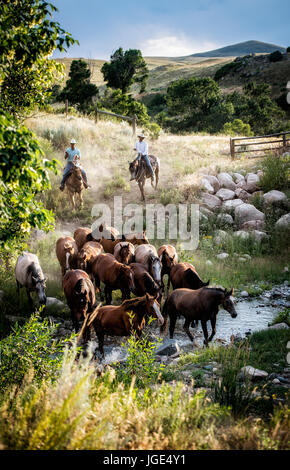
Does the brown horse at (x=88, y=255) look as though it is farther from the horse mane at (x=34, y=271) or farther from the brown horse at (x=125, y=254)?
the horse mane at (x=34, y=271)

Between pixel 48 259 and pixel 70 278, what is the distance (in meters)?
4.06

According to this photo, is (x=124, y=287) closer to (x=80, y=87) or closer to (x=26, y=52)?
(x=26, y=52)

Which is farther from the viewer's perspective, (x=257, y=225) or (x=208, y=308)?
(x=257, y=225)

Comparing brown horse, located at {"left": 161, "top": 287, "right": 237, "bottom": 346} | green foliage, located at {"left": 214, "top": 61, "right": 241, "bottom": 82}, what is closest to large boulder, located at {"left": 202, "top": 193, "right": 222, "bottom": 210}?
brown horse, located at {"left": 161, "top": 287, "right": 237, "bottom": 346}

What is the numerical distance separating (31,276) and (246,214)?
36.0 feet

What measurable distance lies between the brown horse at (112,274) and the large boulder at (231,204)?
9.24 m

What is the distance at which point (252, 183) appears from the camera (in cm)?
1881

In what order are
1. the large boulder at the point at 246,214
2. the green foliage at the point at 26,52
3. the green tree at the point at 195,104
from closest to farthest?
the green foliage at the point at 26,52 < the large boulder at the point at 246,214 < the green tree at the point at 195,104

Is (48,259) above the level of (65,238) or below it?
below

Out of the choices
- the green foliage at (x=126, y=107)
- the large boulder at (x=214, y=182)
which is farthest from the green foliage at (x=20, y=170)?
the green foliage at (x=126, y=107)

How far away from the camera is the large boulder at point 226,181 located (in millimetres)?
19406
